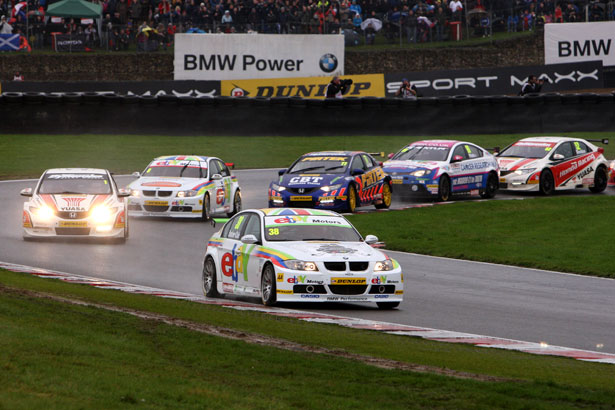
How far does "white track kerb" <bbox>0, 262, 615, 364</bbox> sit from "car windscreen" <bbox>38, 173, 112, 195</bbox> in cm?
494

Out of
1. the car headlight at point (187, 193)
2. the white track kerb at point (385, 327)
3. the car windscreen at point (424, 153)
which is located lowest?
the white track kerb at point (385, 327)

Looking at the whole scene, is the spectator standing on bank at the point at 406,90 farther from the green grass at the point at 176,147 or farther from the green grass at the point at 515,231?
the green grass at the point at 515,231

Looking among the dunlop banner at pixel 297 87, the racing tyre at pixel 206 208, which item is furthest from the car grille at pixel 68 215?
the dunlop banner at pixel 297 87

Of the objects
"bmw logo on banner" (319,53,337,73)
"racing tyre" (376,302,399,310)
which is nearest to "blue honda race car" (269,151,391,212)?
"racing tyre" (376,302,399,310)

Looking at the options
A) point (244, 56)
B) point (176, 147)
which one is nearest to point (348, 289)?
point (176, 147)

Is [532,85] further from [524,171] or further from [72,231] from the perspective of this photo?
[72,231]

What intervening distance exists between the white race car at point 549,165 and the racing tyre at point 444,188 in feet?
7.25

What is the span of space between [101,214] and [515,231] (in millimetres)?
8332

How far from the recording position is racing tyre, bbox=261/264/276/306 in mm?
13641

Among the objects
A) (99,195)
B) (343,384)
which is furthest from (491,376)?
(99,195)

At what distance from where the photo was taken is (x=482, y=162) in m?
27.7

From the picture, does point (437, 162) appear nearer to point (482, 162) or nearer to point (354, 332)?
point (482, 162)

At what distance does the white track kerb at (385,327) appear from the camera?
10.9 m

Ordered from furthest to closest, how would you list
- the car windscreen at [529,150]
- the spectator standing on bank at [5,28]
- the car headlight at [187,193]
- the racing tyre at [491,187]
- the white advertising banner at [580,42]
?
1. the white advertising banner at [580,42]
2. the spectator standing on bank at [5,28]
3. the car windscreen at [529,150]
4. the racing tyre at [491,187]
5. the car headlight at [187,193]
